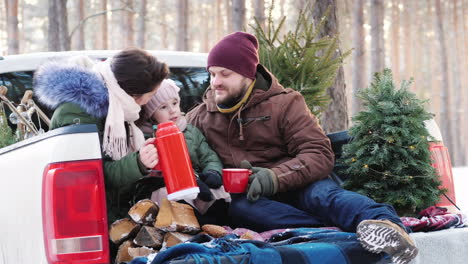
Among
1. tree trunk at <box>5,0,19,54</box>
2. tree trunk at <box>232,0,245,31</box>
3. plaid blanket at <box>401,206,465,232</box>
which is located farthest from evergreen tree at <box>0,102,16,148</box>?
tree trunk at <box>5,0,19,54</box>

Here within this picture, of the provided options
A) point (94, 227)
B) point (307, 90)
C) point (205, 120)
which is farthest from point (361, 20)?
point (94, 227)

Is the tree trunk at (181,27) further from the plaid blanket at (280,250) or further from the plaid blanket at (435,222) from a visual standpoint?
the plaid blanket at (280,250)

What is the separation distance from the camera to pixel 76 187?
259 cm

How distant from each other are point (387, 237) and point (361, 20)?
799 inches

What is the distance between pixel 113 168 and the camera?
10.1 ft

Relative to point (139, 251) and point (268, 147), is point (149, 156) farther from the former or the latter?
point (268, 147)

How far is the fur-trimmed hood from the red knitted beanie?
87 cm

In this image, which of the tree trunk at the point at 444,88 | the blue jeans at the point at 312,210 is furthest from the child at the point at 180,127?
the tree trunk at the point at 444,88

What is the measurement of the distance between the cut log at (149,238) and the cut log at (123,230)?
0.16ft

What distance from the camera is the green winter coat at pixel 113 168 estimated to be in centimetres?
305

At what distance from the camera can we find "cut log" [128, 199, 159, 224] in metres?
2.96

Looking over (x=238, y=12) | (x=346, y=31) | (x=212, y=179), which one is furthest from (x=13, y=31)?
(x=346, y=31)

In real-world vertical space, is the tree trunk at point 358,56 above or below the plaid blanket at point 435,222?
above

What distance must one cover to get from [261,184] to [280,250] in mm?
842
